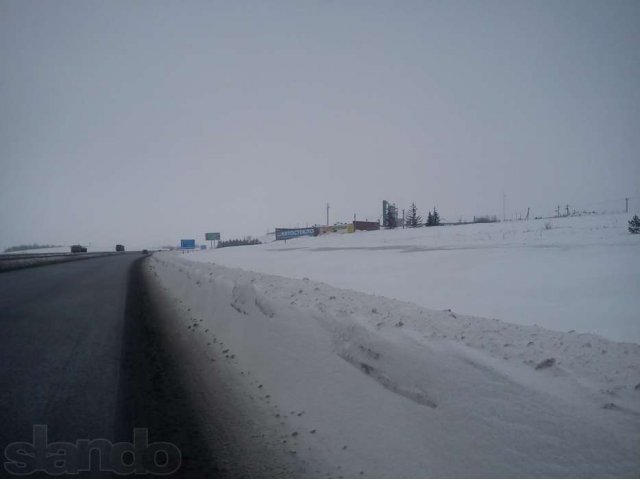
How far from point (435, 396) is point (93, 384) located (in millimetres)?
4056

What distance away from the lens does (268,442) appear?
10.3 feet

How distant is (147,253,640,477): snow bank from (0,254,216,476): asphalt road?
23.6 inches

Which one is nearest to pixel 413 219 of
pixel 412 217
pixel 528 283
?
pixel 412 217

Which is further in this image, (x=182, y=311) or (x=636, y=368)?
(x=182, y=311)

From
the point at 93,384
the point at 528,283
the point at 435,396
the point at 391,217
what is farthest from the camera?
the point at 391,217

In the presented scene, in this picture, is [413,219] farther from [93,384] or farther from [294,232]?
[93,384]

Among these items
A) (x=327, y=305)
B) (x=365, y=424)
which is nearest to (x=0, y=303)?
(x=327, y=305)

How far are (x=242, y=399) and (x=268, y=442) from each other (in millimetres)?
956

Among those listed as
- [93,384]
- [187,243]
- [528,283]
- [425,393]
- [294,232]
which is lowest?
[93,384]

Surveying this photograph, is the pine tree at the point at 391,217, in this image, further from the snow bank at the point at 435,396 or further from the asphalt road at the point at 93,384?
the snow bank at the point at 435,396

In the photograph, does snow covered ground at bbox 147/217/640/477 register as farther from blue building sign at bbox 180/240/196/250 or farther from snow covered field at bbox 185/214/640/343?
blue building sign at bbox 180/240/196/250

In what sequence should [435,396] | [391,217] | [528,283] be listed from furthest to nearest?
1. [391,217]
2. [528,283]
3. [435,396]

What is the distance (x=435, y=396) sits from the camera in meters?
3.26

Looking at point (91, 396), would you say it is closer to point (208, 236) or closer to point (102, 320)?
point (102, 320)
